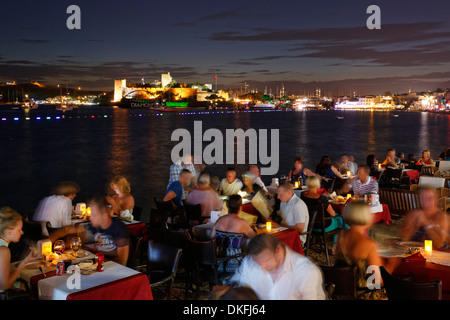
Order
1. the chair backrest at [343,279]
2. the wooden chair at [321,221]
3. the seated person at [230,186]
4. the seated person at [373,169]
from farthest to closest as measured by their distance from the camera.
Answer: the seated person at [373,169]
the seated person at [230,186]
the wooden chair at [321,221]
the chair backrest at [343,279]

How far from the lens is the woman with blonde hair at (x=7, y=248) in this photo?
339 centimetres

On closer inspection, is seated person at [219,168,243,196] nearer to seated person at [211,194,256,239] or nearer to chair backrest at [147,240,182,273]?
seated person at [211,194,256,239]

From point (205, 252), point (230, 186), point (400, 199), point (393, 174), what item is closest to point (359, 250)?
point (205, 252)

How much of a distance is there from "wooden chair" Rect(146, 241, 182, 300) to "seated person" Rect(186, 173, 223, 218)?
2.10 meters

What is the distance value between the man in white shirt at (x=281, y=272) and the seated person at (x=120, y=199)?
3.16m

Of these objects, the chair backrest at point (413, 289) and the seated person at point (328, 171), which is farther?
the seated person at point (328, 171)

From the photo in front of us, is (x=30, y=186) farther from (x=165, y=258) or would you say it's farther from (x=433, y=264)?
(x=433, y=264)

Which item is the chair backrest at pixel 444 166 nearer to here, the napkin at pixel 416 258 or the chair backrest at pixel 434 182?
the chair backrest at pixel 434 182

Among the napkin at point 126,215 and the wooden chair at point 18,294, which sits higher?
the napkin at point 126,215

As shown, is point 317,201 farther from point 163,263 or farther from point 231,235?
point 163,263

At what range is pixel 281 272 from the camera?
2.79m

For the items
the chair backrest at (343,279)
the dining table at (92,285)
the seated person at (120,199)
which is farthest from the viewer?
the seated person at (120,199)

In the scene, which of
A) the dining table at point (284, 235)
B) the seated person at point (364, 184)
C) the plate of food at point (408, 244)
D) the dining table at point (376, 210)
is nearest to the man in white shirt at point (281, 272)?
the plate of food at point (408, 244)

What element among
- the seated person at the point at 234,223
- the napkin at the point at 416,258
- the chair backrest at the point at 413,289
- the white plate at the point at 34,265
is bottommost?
the white plate at the point at 34,265
